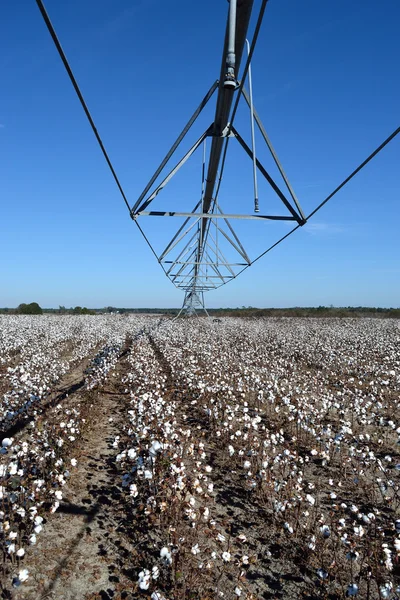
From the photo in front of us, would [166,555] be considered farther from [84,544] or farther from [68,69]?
[68,69]

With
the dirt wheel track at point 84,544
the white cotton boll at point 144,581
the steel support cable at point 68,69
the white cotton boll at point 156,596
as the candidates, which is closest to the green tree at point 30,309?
the dirt wheel track at point 84,544

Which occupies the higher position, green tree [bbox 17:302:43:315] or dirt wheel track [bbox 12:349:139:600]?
green tree [bbox 17:302:43:315]

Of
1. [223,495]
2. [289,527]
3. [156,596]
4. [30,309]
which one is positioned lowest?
[223,495]

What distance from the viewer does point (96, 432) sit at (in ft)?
27.0

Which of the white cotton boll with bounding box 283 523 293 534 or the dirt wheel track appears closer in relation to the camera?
the dirt wheel track

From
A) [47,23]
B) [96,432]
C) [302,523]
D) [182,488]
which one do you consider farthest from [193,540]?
[47,23]

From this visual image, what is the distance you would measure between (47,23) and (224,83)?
1985 millimetres

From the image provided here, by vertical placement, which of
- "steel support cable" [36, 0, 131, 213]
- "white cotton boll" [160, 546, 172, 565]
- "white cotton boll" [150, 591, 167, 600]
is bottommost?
"white cotton boll" [150, 591, 167, 600]

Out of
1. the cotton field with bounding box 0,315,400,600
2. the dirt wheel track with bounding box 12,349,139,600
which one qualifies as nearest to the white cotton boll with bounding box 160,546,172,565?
the cotton field with bounding box 0,315,400,600

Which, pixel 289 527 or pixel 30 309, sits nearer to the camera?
pixel 289 527

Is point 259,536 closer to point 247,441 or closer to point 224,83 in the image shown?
point 247,441

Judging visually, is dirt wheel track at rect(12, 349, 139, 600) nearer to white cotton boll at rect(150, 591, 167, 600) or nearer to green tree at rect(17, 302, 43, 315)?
white cotton boll at rect(150, 591, 167, 600)

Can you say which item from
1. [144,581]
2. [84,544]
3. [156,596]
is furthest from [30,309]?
[156,596]

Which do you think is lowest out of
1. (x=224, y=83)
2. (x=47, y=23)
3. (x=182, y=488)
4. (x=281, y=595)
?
(x=281, y=595)
